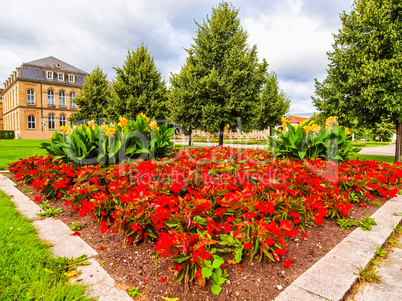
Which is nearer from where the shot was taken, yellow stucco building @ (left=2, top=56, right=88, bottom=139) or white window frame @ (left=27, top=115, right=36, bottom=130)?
yellow stucco building @ (left=2, top=56, right=88, bottom=139)

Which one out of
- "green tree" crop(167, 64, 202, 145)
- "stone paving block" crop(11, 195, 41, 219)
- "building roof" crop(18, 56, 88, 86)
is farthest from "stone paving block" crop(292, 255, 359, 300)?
"building roof" crop(18, 56, 88, 86)

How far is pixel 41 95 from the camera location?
3756 cm

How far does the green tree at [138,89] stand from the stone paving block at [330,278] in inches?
502

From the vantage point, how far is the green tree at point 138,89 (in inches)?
529

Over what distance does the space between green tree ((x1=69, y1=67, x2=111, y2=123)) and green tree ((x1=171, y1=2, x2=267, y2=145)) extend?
408 inches

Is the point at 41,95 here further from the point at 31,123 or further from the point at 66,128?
the point at 66,128

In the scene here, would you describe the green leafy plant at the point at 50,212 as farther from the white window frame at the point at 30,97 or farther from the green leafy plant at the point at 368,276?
the white window frame at the point at 30,97

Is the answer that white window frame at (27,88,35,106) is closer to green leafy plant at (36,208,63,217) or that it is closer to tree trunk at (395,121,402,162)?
green leafy plant at (36,208,63,217)

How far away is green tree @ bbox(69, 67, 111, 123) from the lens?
18469mm

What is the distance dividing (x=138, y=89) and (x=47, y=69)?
35162 mm

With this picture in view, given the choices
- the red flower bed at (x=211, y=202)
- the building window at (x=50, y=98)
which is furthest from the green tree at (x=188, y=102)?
the building window at (x=50, y=98)

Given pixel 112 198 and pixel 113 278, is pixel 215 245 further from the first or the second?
pixel 112 198

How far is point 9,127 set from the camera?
44312 millimetres

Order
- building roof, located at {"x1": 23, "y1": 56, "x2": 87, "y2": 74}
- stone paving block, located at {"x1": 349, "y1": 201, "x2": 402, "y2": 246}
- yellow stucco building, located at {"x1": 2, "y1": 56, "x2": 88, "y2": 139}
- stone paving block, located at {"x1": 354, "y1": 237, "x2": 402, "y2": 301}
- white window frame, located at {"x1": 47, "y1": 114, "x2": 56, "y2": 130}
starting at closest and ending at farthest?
stone paving block, located at {"x1": 354, "y1": 237, "x2": 402, "y2": 301} → stone paving block, located at {"x1": 349, "y1": 201, "x2": 402, "y2": 246} → yellow stucco building, located at {"x1": 2, "y1": 56, "x2": 88, "y2": 139} → building roof, located at {"x1": 23, "y1": 56, "x2": 87, "y2": 74} → white window frame, located at {"x1": 47, "y1": 114, "x2": 56, "y2": 130}
